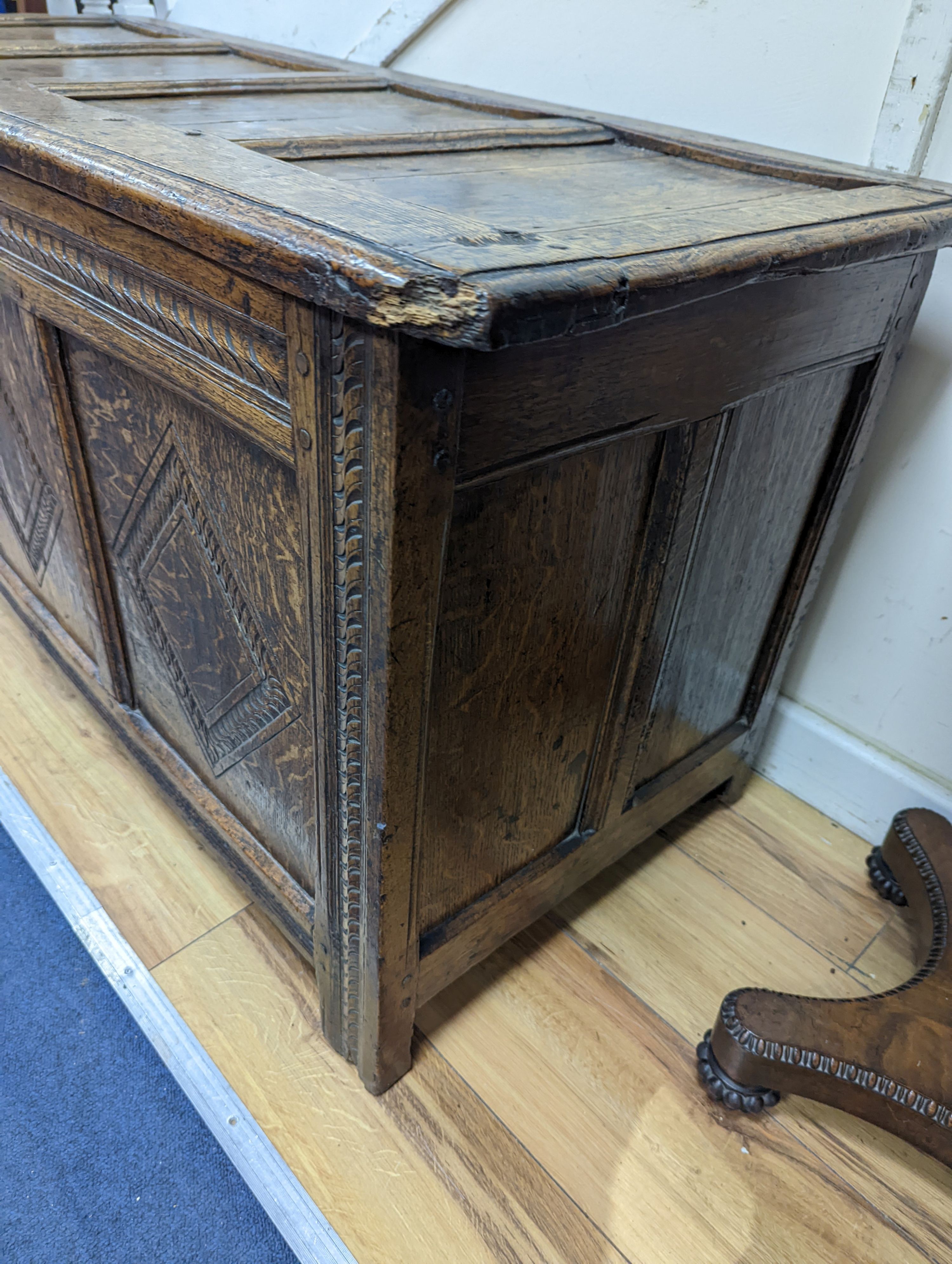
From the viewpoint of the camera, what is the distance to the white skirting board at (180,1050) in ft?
2.98

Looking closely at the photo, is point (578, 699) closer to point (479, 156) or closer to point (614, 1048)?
point (614, 1048)

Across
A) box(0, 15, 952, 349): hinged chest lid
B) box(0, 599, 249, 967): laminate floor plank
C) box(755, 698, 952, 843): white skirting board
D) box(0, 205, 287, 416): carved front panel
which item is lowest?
box(0, 599, 249, 967): laminate floor plank

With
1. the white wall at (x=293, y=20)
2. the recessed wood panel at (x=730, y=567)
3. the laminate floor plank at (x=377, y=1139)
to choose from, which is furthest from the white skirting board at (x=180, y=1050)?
the white wall at (x=293, y=20)

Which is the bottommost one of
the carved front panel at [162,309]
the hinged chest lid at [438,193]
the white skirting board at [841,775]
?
the white skirting board at [841,775]

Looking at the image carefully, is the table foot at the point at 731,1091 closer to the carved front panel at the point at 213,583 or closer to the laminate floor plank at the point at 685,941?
the laminate floor plank at the point at 685,941

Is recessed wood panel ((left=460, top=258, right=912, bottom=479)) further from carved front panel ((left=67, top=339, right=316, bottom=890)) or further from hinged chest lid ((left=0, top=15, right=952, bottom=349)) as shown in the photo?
carved front panel ((left=67, top=339, right=316, bottom=890))

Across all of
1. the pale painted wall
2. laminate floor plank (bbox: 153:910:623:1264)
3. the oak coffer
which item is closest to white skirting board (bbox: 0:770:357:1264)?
laminate floor plank (bbox: 153:910:623:1264)

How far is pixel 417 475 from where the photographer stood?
57cm

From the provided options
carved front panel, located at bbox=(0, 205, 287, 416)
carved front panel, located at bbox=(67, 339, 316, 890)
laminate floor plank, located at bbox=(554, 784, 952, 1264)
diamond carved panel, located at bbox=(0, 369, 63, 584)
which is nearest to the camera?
carved front panel, located at bbox=(0, 205, 287, 416)

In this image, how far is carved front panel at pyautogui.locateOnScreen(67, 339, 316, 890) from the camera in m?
0.76

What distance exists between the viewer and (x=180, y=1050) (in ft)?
3.43

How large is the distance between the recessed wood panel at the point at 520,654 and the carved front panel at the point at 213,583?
0.46 ft

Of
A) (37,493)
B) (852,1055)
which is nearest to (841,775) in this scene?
(852,1055)

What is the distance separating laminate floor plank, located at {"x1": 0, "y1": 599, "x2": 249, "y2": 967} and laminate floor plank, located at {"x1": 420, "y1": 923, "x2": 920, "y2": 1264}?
0.38 m
